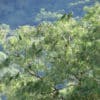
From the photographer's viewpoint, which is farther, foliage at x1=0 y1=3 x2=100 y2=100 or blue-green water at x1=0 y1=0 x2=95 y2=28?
blue-green water at x1=0 y1=0 x2=95 y2=28

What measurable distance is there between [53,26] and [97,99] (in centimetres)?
117

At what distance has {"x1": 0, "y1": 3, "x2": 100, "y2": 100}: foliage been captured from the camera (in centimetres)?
512

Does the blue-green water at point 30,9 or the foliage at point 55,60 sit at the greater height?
the blue-green water at point 30,9

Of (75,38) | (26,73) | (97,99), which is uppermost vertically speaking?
(75,38)

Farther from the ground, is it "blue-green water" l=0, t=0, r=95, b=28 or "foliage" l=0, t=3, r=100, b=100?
"blue-green water" l=0, t=0, r=95, b=28

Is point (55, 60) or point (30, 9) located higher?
point (30, 9)

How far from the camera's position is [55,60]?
18.4 feet

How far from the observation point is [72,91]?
5.23 meters

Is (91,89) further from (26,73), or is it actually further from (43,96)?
(26,73)

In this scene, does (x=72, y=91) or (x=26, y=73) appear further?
(x=26, y=73)

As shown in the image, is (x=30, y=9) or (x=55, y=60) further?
(x=30, y=9)

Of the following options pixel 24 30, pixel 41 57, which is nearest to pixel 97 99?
pixel 41 57

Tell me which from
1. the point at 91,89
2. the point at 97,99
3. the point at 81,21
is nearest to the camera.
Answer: the point at 91,89

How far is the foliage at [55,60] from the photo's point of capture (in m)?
5.12
